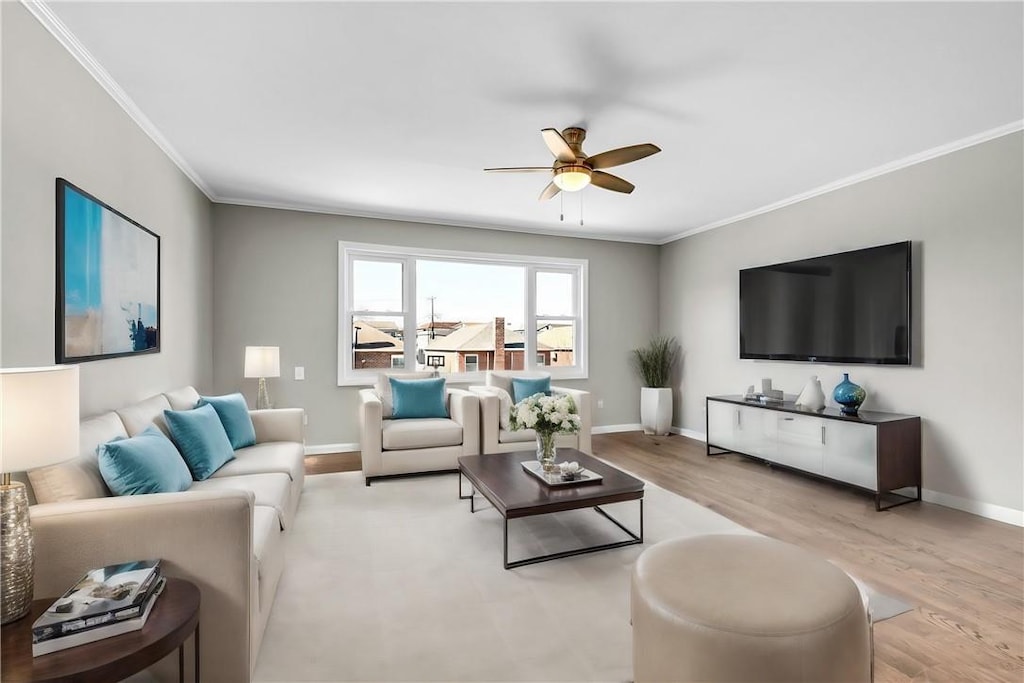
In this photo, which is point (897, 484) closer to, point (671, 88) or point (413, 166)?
point (671, 88)

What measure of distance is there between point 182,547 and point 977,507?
4.61m

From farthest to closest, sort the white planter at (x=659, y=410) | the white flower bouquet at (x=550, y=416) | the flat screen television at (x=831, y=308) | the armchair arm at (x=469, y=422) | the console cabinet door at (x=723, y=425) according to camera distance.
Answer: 1. the white planter at (x=659, y=410)
2. the console cabinet door at (x=723, y=425)
3. the armchair arm at (x=469, y=422)
4. the flat screen television at (x=831, y=308)
5. the white flower bouquet at (x=550, y=416)

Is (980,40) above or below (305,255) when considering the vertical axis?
above

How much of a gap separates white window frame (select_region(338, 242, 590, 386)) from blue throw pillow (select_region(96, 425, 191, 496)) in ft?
10.3

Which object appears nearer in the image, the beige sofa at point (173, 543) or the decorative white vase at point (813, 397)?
the beige sofa at point (173, 543)

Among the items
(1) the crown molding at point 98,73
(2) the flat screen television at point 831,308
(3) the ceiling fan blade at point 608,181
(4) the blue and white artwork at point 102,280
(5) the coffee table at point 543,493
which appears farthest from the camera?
(2) the flat screen television at point 831,308

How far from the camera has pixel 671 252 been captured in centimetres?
649

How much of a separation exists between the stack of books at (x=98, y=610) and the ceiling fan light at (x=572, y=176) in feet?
8.88

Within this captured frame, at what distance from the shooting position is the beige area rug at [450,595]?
6.02 ft

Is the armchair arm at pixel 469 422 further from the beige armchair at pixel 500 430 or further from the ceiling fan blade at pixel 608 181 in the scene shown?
the ceiling fan blade at pixel 608 181

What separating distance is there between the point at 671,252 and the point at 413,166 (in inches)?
152

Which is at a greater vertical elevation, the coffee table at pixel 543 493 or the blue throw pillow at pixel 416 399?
the blue throw pillow at pixel 416 399

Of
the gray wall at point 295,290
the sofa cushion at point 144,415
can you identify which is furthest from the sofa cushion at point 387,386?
the sofa cushion at point 144,415

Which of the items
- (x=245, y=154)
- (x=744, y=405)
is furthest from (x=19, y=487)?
(x=744, y=405)
